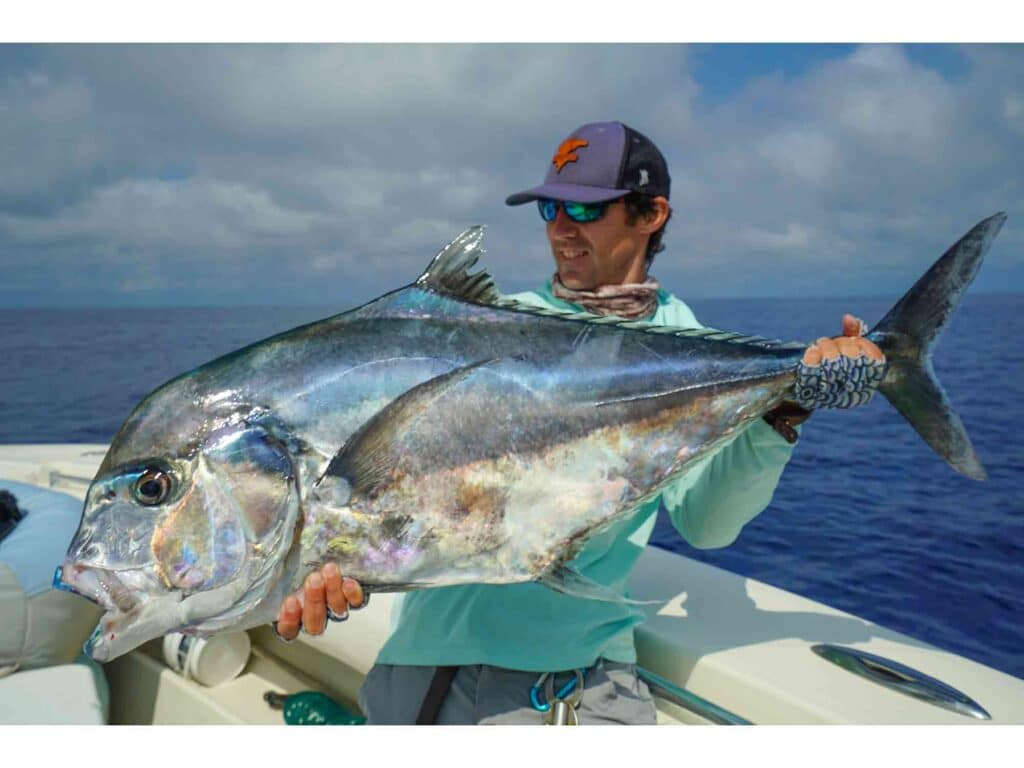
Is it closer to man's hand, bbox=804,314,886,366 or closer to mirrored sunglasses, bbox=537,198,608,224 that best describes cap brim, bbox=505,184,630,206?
mirrored sunglasses, bbox=537,198,608,224

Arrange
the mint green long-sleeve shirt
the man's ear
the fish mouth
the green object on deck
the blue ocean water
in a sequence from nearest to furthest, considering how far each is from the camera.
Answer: the fish mouth
the mint green long-sleeve shirt
the man's ear
the green object on deck
the blue ocean water

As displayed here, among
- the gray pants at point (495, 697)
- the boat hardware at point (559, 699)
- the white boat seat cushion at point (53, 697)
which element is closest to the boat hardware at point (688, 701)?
the gray pants at point (495, 697)

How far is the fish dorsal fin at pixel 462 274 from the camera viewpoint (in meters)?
1.57

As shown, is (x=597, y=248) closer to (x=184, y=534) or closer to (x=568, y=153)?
(x=568, y=153)

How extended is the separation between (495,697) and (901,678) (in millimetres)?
1302

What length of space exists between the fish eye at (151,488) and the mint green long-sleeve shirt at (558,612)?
89 centimetres

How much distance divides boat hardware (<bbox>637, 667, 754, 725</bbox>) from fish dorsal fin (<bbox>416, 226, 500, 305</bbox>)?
149cm

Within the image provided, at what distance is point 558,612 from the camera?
1964mm

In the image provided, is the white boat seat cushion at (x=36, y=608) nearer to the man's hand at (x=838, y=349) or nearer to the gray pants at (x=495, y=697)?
the gray pants at (x=495, y=697)

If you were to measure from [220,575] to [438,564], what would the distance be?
0.39 m

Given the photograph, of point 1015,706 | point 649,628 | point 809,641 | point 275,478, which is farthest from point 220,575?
point 1015,706

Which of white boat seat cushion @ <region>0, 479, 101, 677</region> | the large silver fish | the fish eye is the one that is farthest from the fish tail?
white boat seat cushion @ <region>0, 479, 101, 677</region>

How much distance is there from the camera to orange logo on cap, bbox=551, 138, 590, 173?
82.7 inches

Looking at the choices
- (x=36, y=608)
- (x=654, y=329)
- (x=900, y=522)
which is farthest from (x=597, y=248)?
(x=900, y=522)
